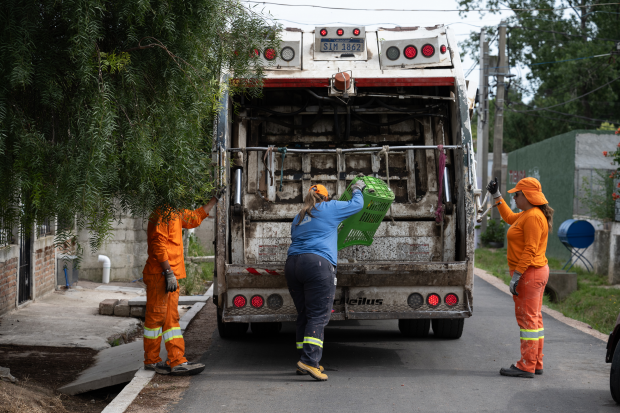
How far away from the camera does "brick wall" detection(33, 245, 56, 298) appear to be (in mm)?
10273

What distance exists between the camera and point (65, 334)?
8.06 m

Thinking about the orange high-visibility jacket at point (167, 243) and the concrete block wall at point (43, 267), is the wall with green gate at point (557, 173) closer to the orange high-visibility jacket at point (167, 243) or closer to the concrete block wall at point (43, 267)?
the concrete block wall at point (43, 267)

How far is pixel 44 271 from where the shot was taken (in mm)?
10656

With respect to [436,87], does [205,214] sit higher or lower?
lower

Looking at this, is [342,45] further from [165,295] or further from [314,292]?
[165,295]

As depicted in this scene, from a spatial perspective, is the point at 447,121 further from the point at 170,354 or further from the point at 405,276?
the point at 170,354

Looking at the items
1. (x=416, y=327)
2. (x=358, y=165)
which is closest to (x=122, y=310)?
(x=416, y=327)

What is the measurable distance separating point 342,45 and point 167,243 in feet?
8.26

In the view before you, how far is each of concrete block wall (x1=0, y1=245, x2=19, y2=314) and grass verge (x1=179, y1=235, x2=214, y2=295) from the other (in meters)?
2.87

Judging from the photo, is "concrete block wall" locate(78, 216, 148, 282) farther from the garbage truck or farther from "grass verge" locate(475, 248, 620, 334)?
"grass verge" locate(475, 248, 620, 334)

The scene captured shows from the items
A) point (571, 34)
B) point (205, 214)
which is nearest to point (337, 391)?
point (205, 214)

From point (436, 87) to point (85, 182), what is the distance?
401 cm

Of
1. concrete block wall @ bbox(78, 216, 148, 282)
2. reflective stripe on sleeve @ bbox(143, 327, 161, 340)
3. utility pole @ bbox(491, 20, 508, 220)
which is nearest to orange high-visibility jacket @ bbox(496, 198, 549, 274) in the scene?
reflective stripe on sleeve @ bbox(143, 327, 161, 340)

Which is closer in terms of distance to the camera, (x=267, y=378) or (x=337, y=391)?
(x=337, y=391)
